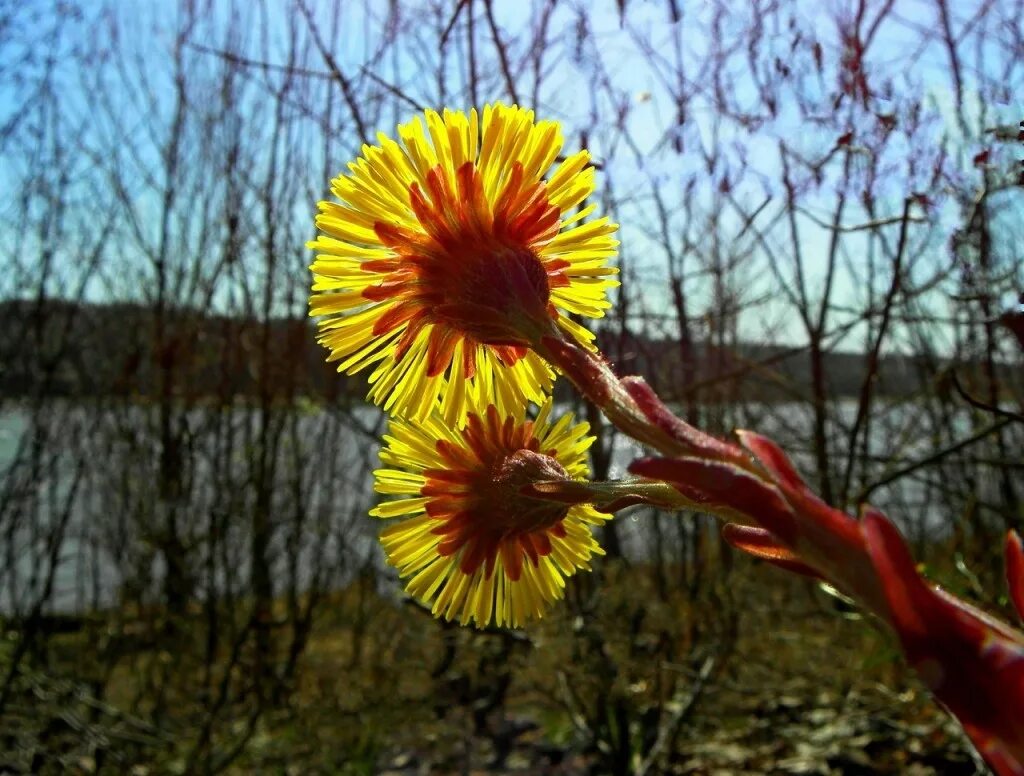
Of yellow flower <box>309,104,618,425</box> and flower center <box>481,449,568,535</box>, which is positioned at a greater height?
yellow flower <box>309,104,618,425</box>

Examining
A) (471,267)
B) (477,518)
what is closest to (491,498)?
(477,518)

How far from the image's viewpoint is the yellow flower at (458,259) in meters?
0.51

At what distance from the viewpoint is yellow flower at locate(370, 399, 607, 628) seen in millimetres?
520

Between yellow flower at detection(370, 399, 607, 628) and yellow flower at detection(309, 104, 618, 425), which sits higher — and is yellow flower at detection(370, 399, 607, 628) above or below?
below

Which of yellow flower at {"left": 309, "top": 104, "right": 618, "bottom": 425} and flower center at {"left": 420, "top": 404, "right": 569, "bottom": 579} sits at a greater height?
yellow flower at {"left": 309, "top": 104, "right": 618, "bottom": 425}

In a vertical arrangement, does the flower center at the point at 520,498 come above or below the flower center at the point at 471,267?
below

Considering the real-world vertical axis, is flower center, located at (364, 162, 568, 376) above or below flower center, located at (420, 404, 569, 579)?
above

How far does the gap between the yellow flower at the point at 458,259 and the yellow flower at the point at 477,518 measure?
0.09ft

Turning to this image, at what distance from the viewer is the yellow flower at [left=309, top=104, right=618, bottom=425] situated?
1.67ft

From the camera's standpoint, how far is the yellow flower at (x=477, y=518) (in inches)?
20.5

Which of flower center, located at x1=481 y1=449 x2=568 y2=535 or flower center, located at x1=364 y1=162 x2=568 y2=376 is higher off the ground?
flower center, located at x1=364 y1=162 x2=568 y2=376

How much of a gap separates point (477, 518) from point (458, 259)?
0.15 metres

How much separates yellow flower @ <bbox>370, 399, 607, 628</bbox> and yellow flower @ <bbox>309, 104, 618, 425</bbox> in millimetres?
26

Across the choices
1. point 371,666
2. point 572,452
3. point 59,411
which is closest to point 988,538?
point 371,666
